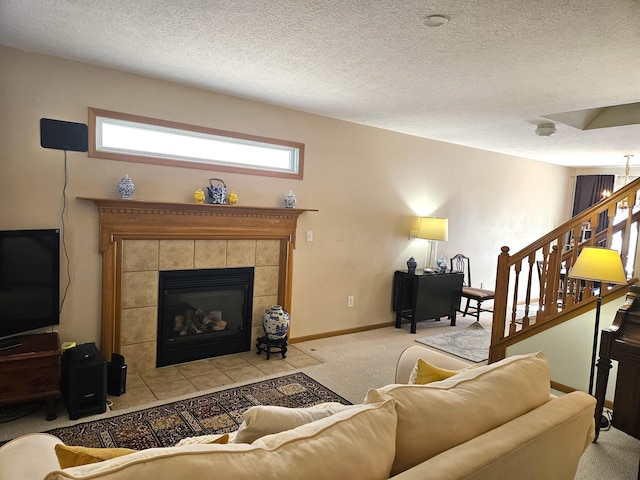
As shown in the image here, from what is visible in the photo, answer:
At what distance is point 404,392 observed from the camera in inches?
50.2

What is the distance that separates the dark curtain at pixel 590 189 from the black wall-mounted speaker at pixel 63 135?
25.8ft

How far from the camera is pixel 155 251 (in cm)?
359

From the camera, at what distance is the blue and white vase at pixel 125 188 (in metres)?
3.26

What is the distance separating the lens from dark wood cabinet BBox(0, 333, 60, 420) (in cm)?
256

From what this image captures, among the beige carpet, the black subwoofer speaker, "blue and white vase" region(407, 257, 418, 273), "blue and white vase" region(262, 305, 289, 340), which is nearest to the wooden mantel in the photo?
the black subwoofer speaker

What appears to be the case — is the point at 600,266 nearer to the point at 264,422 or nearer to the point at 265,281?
the point at 264,422

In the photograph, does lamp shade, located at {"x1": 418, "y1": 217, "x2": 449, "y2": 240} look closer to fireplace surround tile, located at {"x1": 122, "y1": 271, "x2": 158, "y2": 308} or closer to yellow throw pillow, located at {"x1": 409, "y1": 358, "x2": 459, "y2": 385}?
fireplace surround tile, located at {"x1": 122, "y1": 271, "x2": 158, "y2": 308}

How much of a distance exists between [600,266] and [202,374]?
3.13 meters

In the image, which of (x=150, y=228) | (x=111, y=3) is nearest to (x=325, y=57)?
(x=111, y=3)

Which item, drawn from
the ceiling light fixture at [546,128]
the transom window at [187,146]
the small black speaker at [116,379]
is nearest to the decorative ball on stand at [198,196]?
the transom window at [187,146]

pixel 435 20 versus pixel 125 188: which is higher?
pixel 435 20

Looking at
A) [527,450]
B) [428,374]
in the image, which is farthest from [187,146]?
[527,450]

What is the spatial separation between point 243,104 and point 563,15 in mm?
2711

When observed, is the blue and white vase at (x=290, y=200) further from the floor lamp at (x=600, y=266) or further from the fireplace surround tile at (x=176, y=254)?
the floor lamp at (x=600, y=266)
